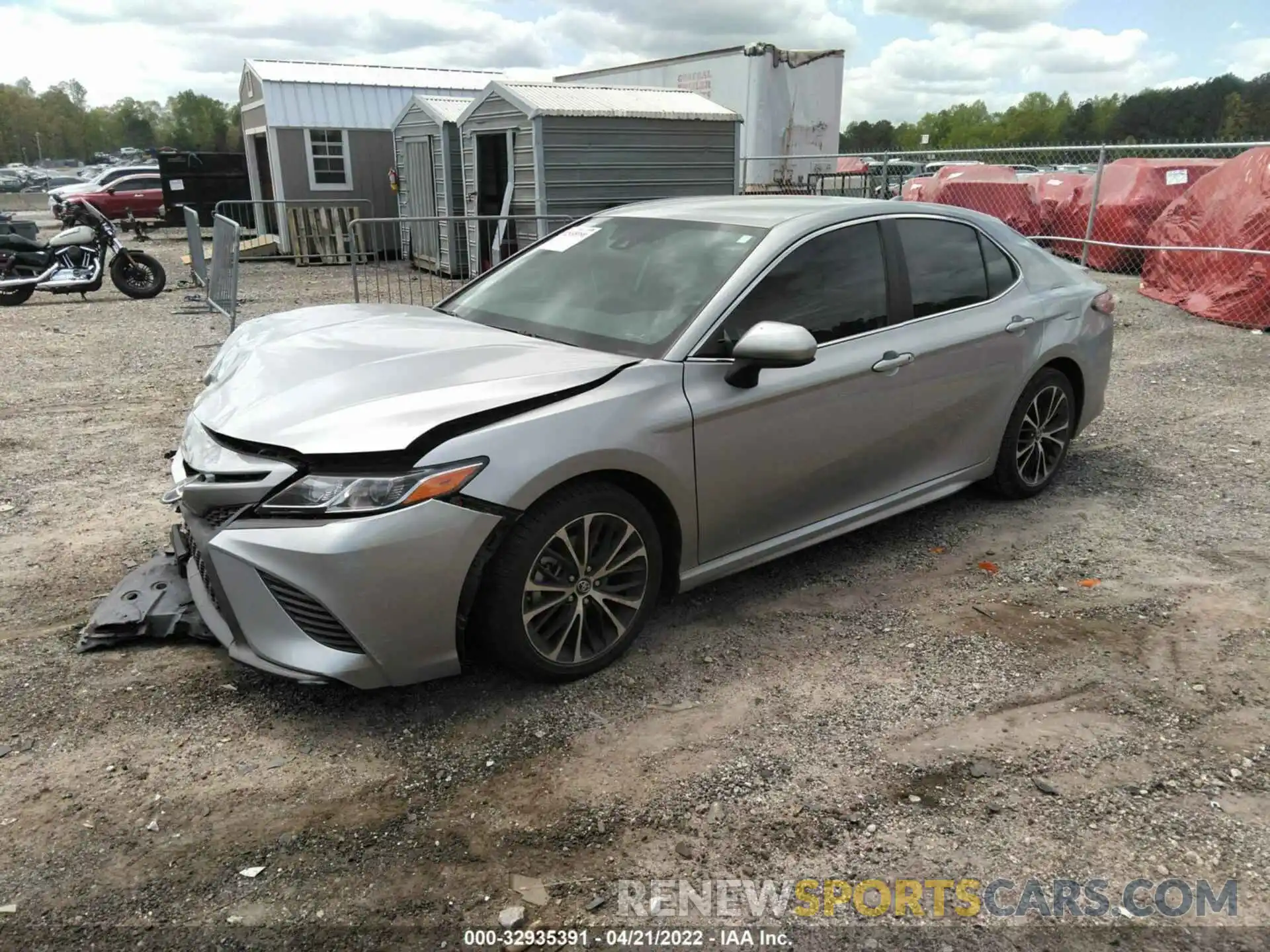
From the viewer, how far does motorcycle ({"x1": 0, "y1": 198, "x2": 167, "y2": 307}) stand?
12.5m

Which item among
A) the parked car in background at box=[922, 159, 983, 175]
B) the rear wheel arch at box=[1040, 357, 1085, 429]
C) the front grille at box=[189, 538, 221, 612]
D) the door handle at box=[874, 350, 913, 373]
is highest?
the parked car in background at box=[922, 159, 983, 175]

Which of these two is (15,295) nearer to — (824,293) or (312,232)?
(312,232)

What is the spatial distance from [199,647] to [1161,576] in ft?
13.7

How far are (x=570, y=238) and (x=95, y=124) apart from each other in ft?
552

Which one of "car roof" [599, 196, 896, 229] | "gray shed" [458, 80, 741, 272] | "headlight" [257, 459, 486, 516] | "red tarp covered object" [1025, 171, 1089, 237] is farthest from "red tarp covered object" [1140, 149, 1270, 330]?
"headlight" [257, 459, 486, 516]

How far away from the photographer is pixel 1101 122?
107188 mm

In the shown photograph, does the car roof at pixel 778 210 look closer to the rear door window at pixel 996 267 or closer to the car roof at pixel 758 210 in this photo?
the car roof at pixel 758 210

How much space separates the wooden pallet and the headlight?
1735 centimetres

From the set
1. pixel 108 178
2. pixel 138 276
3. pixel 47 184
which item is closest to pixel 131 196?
pixel 108 178

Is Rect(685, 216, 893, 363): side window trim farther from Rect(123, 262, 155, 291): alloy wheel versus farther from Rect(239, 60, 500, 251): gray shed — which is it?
Rect(239, 60, 500, 251): gray shed

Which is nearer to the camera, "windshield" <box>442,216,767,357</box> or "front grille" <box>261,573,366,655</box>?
"front grille" <box>261,573,366,655</box>

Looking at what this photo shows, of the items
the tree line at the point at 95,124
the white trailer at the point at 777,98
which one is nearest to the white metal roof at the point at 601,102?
the white trailer at the point at 777,98

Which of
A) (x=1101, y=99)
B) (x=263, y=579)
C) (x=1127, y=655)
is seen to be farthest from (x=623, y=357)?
(x=1101, y=99)

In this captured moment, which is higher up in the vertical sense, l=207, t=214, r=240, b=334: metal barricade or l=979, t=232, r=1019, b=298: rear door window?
l=979, t=232, r=1019, b=298: rear door window
